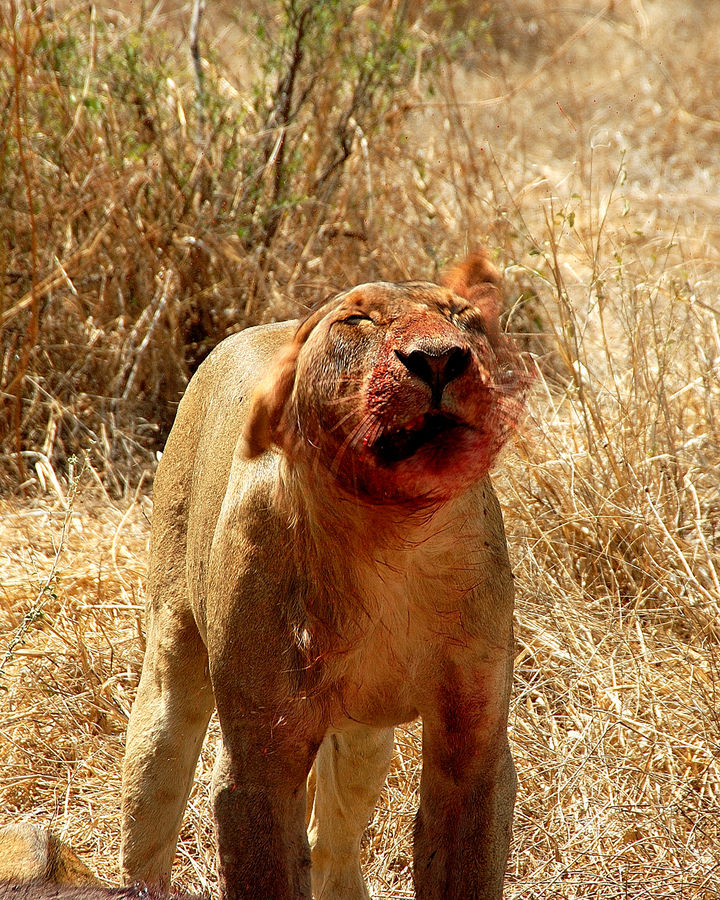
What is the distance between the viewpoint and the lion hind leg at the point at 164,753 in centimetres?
292

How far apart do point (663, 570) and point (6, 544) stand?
106 inches

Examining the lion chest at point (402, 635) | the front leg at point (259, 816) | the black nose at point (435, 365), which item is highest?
the black nose at point (435, 365)

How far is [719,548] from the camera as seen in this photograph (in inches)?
170

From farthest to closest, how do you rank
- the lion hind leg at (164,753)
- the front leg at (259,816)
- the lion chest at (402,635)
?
the lion hind leg at (164,753) → the front leg at (259,816) → the lion chest at (402,635)

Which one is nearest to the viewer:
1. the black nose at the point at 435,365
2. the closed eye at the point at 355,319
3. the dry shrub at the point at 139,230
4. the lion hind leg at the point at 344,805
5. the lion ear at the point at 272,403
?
the black nose at the point at 435,365

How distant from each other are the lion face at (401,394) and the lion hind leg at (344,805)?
1.51 m

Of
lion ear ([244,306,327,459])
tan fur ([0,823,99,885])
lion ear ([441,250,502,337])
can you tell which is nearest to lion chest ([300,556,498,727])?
lion ear ([244,306,327,459])

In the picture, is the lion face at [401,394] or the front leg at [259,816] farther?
the front leg at [259,816]

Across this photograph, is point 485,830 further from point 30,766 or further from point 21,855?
point 30,766

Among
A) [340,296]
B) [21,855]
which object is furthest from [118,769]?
[340,296]

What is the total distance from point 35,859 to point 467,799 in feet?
2.99

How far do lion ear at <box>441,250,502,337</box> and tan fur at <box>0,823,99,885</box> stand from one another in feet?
4.41

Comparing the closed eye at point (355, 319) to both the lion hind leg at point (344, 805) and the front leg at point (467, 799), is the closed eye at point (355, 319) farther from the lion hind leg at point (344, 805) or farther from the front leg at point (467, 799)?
the lion hind leg at point (344, 805)

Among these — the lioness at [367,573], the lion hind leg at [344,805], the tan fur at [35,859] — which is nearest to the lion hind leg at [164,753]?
the tan fur at [35,859]
